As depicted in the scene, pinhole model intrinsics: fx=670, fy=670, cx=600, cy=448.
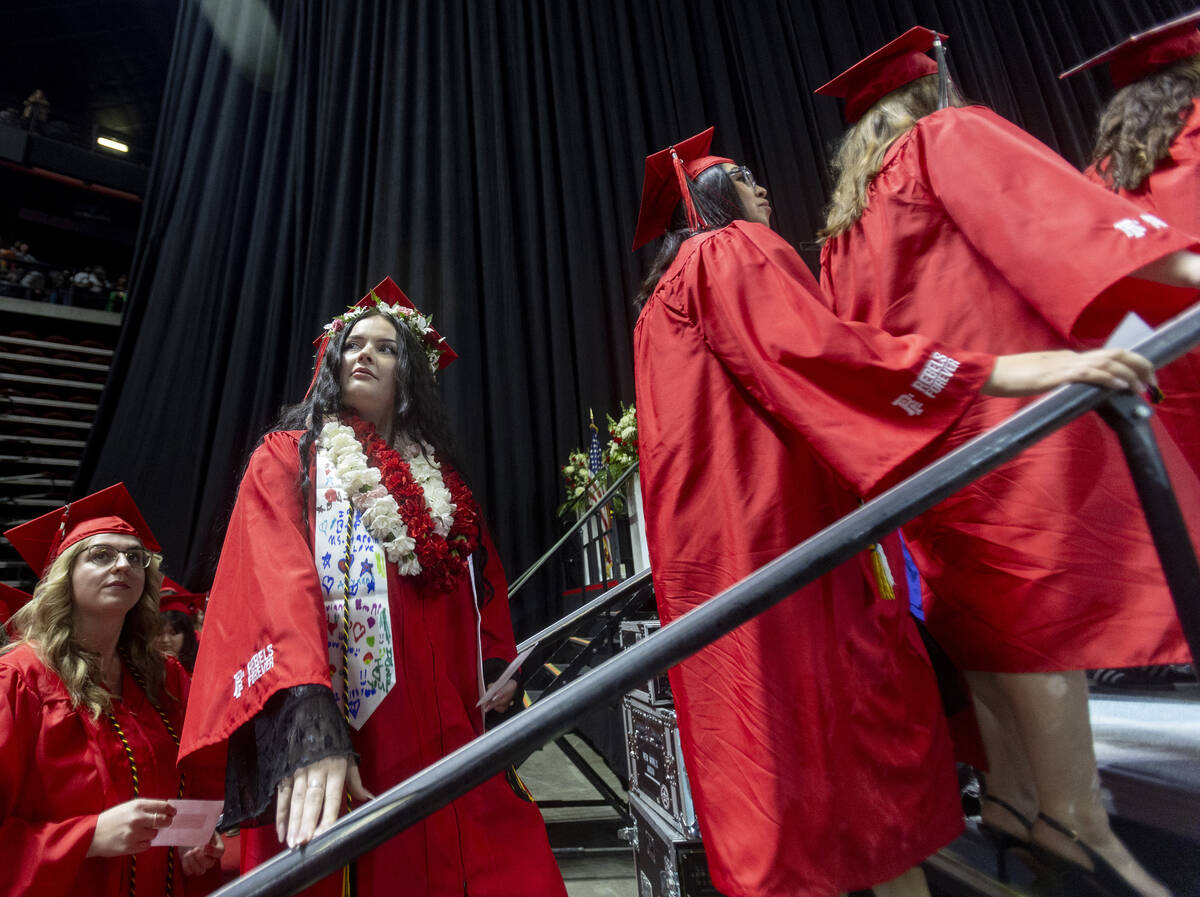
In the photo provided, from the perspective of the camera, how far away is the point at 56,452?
395 inches

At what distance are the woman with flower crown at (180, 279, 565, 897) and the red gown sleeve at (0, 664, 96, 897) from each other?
65cm

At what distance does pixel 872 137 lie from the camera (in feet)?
4.09

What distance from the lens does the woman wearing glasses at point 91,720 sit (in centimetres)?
133

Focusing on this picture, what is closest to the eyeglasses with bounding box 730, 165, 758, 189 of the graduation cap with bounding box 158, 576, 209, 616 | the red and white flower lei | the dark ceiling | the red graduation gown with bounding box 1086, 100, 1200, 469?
the red graduation gown with bounding box 1086, 100, 1200, 469

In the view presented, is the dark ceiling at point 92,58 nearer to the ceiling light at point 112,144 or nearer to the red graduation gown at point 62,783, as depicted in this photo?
the ceiling light at point 112,144

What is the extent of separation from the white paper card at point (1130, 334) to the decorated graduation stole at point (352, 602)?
999 millimetres

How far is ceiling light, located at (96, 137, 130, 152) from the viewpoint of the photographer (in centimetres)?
1110

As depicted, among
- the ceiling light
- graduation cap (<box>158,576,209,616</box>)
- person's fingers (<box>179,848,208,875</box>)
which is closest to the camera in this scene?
person's fingers (<box>179,848,208,875</box>)

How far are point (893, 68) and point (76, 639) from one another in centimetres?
229

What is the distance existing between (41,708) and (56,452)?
10962 mm

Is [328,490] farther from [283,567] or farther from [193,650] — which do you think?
[193,650]

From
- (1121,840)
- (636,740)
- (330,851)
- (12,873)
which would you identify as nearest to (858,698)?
(1121,840)

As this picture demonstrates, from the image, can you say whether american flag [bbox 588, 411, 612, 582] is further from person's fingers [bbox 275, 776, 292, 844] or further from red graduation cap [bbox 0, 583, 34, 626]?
person's fingers [bbox 275, 776, 292, 844]

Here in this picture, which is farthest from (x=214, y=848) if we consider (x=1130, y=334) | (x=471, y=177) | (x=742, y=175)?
(x=471, y=177)
